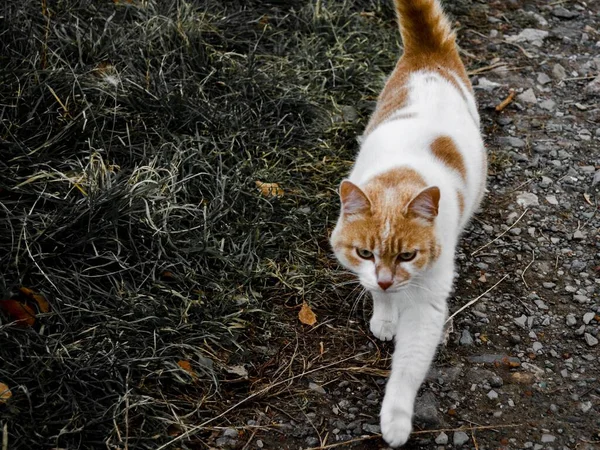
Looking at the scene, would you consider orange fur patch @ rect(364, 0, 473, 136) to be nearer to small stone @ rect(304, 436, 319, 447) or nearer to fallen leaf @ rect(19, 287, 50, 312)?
small stone @ rect(304, 436, 319, 447)

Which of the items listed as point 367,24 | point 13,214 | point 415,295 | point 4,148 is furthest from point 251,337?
point 367,24

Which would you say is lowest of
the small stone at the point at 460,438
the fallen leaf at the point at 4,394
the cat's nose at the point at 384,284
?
the small stone at the point at 460,438

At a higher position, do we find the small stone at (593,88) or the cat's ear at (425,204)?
the cat's ear at (425,204)

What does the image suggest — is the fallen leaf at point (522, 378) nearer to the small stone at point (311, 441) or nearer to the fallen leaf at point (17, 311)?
the small stone at point (311, 441)

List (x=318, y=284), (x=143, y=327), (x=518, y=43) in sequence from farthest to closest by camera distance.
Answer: (x=518, y=43)
(x=318, y=284)
(x=143, y=327)

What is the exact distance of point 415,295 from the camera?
2955mm

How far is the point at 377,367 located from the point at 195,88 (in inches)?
75.3

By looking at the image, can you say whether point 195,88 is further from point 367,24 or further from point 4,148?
point 367,24

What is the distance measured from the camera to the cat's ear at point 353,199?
2.75m

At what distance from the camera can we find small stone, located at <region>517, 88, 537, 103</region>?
4.85 m

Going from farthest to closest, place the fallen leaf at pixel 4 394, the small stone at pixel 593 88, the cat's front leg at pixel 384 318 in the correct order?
1. the small stone at pixel 593 88
2. the cat's front leg at pixel 384 318
3. the fallen leaf at pixel 4 394

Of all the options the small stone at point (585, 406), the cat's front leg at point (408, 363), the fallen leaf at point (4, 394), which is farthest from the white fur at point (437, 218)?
the fallen leaf at point (4, 394)

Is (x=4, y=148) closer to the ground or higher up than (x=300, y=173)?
higher up

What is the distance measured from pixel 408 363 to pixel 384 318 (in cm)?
43
